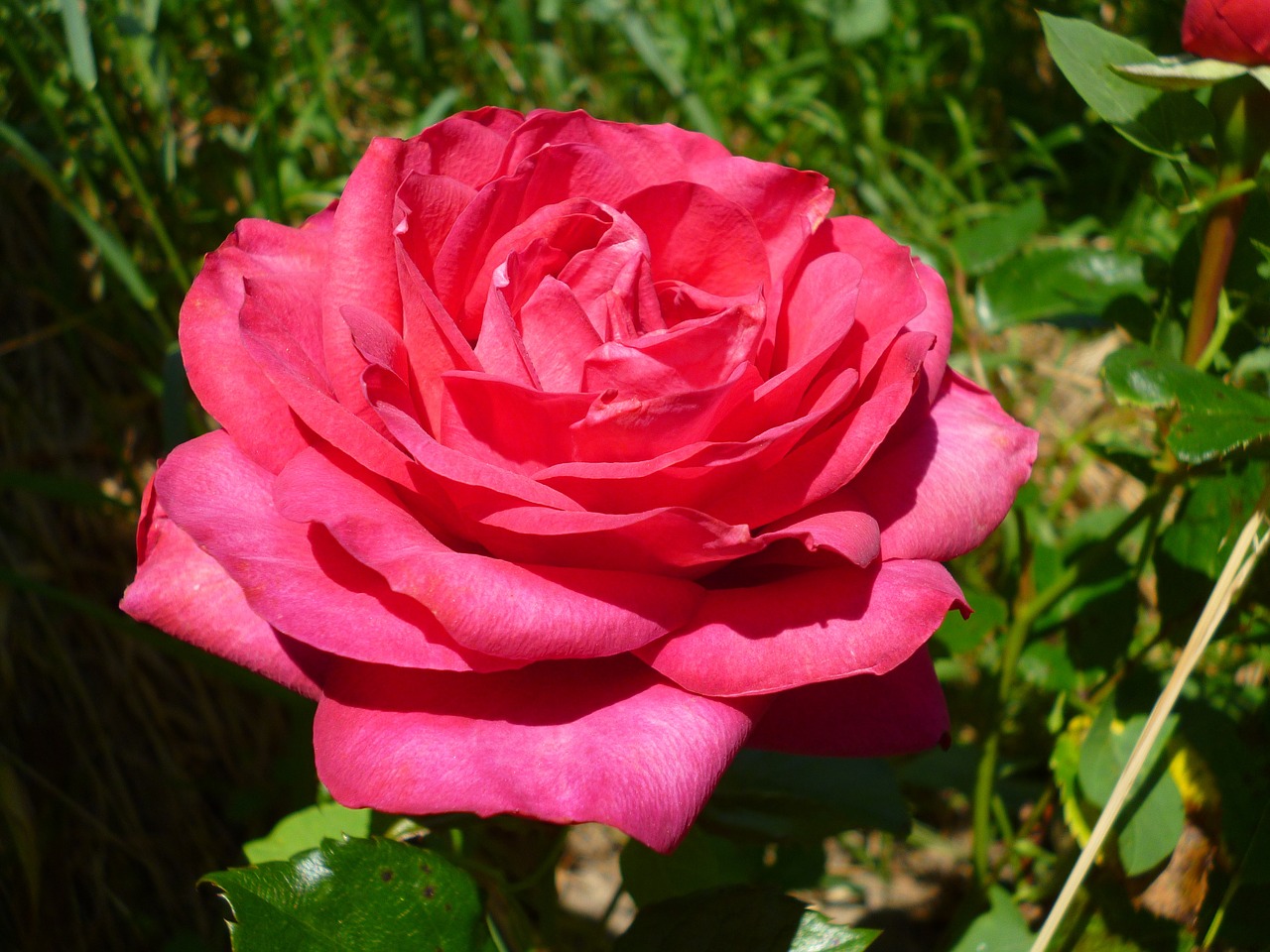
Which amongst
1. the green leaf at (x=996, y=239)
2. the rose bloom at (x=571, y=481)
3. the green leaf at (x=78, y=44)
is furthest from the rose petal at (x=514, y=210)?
the green leaf at (x=78, y=44)

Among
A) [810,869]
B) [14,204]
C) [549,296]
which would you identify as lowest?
[810,869]

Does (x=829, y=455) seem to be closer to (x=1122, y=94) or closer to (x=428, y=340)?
(x=428, y=340)

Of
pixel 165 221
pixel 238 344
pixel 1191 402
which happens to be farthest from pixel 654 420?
pixel 165 221

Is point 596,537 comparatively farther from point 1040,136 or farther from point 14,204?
point 1040,136

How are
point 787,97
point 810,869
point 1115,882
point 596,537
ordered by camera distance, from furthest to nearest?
point 787,97 < point 810,869 < point 1115,882 < point 596,537

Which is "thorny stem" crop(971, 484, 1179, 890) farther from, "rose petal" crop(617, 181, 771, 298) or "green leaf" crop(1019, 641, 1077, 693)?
"rose petal" crop(617, 181, 771, 298)

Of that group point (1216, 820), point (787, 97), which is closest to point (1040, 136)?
→ point (787, 97)

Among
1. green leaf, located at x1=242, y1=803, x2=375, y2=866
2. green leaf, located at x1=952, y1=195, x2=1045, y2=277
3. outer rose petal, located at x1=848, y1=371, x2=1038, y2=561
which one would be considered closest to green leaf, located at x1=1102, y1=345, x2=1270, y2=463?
outer rose petal, located at x1=848, y1=371, x2=1038, y2=561
